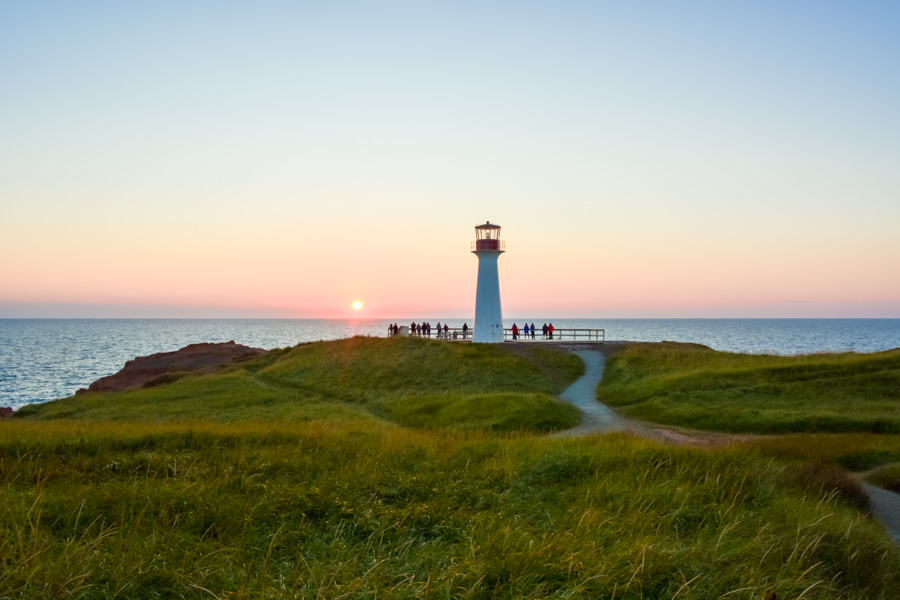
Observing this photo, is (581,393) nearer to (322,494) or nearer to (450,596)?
(322,494)

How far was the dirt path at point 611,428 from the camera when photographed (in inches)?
529

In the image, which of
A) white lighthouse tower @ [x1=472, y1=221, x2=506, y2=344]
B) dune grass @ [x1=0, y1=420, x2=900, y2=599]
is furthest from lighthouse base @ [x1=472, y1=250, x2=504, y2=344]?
dune grass @ [x1=0, y1=420, x2=900, y2=599]

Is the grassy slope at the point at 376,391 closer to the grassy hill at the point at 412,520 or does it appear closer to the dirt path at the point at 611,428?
the dirt path at the point at 611,428

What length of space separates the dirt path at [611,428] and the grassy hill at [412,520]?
1372 mm

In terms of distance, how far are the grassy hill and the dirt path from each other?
54.0 inches

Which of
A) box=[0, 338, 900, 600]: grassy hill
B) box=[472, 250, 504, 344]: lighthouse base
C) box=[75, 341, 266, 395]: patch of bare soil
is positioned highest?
box=[472, 250, 504, 344]: lighthouse base

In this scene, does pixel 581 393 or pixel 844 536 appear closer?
pixel 844 536

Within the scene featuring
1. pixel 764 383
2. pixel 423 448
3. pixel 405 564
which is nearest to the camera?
pixel 405 564

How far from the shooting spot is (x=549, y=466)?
469 inches

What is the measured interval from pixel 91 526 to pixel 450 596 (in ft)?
14.7

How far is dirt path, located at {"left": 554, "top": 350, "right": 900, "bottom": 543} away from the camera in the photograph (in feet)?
44.1

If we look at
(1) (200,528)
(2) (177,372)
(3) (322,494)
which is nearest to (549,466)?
(3) (322,494)

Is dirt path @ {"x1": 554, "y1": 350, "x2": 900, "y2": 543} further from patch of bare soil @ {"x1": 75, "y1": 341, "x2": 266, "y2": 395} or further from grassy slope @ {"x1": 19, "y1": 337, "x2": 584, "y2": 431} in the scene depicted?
A: patch of bare soil @ {"x1": 75, "y1": 341, "x2": 266, "y2": 395}

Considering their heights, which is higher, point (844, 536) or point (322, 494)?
point (322, 494)
